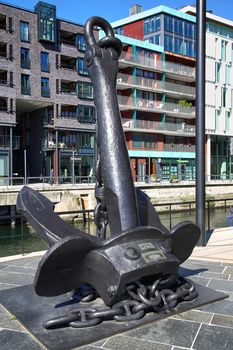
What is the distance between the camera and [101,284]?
439 cm

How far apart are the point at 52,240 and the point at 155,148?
45.7m

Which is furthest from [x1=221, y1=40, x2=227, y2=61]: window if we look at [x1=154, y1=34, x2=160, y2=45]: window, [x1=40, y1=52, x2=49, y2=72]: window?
[x1=40, y1=52, x2=49, y2=72]: window

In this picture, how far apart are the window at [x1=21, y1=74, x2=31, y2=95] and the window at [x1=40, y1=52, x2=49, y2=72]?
197 cm

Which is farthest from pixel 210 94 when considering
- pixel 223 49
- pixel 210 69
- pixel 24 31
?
pixel 24 31

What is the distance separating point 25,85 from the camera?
40281mm

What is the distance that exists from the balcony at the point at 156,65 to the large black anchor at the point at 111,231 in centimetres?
4151

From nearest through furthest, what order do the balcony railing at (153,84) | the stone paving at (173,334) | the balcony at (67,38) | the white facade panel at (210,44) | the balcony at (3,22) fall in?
the stone paving at (173,334)
the balcony at (3,22)
the balcony at (67,38)
the balcony railing at (153,84)
the white facade panel at (210,44)

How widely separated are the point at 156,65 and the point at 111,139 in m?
46.1

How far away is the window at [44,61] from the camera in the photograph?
41.3 meters

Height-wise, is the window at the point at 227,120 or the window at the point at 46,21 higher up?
the window at the point at 46,21

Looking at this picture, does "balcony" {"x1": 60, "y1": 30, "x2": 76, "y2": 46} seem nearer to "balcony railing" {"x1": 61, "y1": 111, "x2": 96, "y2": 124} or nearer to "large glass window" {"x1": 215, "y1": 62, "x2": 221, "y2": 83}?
"balcony railing" {"x1": 61, "y1": 111, "x2": 96, "y2": 124}

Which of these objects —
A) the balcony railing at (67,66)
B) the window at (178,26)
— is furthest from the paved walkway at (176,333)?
the window at (178,26)

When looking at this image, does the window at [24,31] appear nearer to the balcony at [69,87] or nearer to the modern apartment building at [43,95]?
the modern apartment building at [43,95]

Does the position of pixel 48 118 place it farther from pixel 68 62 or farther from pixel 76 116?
pixel 68 62
